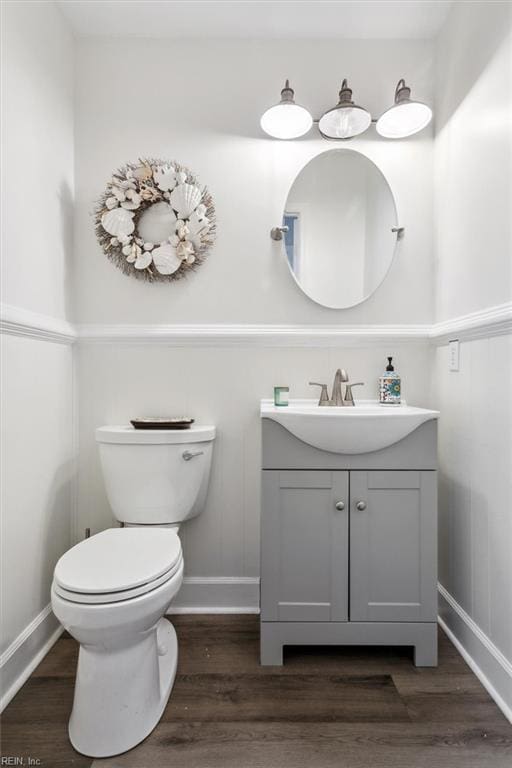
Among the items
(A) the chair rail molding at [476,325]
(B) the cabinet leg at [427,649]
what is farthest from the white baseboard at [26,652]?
(A) the chair rail molding at [476,325]

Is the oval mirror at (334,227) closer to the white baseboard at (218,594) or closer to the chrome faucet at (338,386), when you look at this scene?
the chrome faucet at (338,386)

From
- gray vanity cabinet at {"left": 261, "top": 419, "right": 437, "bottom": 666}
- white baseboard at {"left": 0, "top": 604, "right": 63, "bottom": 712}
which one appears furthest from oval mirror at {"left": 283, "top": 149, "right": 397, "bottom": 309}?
white baseboard at {"left": 0, "top": 604, "right": 63, "bottom": 712}

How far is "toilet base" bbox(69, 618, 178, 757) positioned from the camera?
1075 mm

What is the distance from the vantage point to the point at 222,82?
1.75 metres

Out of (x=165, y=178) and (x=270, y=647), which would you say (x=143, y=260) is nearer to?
(x=165, y=178)

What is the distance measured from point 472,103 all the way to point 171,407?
5.16ft

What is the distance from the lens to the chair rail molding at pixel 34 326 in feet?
4.14

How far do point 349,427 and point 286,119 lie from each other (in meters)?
1.24

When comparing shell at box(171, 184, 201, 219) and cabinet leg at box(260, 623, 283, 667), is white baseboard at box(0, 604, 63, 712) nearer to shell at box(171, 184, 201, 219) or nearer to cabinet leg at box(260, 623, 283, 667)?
cabinet leg at box(260, 623, 283, 667)

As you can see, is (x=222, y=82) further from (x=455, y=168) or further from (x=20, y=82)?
(x=455, y=168)

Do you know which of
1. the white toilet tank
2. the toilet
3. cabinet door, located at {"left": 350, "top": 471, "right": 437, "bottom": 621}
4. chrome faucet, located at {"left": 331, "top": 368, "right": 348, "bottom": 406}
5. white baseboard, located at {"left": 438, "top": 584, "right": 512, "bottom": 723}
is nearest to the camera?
the toilet

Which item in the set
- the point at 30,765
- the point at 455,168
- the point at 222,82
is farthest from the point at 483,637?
the point at 222,82

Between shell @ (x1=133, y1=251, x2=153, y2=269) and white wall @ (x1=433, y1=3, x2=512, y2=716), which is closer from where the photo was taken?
white wall @ (x1=433, y1=3, x2=512, y2=716)

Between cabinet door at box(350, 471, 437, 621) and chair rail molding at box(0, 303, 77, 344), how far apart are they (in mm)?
1177
